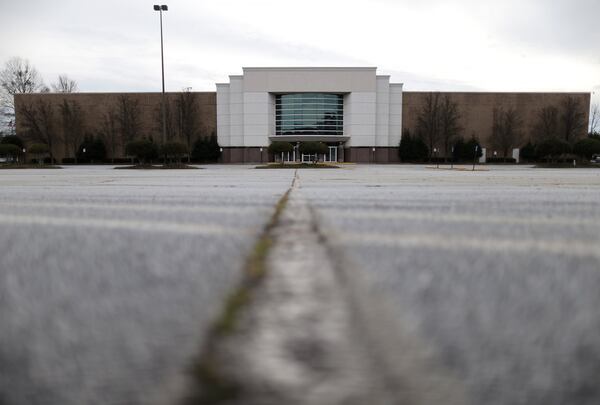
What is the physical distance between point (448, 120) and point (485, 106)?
18.1 ft

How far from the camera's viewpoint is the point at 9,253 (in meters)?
1.35

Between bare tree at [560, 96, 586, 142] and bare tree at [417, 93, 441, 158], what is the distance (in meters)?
16.1

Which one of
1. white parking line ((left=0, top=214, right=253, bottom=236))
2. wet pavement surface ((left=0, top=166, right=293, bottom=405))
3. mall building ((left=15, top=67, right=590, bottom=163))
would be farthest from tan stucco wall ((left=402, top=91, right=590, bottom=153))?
wet pavement surface ((left=0, top=166, right=293, bottom=405))

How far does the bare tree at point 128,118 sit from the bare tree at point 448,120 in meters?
39.0

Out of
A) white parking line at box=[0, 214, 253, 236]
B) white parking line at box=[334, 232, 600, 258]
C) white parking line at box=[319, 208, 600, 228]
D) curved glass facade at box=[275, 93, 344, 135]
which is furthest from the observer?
curved glass facade at box=[275, 93, 344, 135]

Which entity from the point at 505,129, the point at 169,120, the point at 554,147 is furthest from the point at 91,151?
the point at 505,129

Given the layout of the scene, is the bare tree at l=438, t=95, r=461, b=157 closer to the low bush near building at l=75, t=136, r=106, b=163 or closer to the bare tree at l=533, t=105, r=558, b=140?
the bare tree at l=533, t=105, r=558, b=140

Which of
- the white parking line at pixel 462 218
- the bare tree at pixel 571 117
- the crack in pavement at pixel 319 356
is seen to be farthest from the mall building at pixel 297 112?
the crack in pavement at pixel 319 356

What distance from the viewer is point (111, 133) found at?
53.2 m

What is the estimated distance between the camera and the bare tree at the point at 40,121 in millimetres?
51906

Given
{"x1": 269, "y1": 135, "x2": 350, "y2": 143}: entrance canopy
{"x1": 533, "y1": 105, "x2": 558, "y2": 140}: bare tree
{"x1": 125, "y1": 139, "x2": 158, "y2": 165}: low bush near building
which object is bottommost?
{"x1": 125, "y1": 139, "x2": 158, "y2": 165}: low bush near building

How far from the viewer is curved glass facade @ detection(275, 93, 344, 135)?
169 ft

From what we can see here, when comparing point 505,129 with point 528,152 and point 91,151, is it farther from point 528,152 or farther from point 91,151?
point 91,151

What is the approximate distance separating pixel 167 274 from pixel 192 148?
174ft
